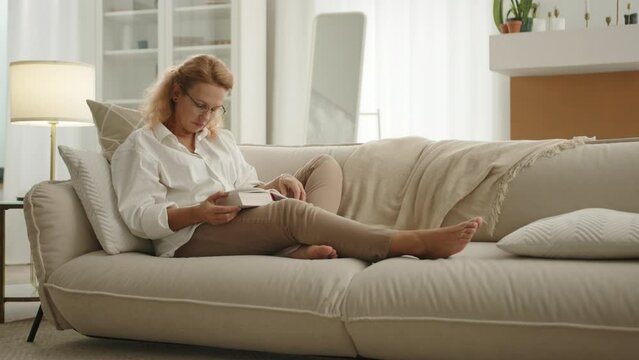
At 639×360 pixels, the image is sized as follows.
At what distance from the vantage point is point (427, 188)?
2.62 m

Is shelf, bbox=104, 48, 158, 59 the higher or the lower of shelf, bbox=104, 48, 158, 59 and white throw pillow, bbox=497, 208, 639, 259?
the higher

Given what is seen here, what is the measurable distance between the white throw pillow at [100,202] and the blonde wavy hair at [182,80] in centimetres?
22

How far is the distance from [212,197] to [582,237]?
0.99 meters

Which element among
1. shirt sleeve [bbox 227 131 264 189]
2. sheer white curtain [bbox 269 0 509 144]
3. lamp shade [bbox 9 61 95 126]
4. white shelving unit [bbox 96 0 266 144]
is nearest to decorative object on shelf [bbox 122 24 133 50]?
white shelving unit [bbox 96 0 266 144]

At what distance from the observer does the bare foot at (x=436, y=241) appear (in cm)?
209

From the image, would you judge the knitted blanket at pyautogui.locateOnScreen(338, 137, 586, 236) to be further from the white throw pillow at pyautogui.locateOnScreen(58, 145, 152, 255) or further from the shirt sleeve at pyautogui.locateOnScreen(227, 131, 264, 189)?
the white throw pillow at pyautogui.locateOnScreen(58, 145, 152, 255)

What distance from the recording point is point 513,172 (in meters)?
2.52

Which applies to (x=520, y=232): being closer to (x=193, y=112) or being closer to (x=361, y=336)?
(x=361, y=336)

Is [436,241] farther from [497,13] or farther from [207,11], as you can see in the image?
[207,11]

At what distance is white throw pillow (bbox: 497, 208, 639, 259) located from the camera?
6.38ft

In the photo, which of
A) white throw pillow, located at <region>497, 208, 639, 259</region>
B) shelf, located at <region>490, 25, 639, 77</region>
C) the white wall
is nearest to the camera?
white throw pillow, located at <region>497, 208, 639, 259</region>

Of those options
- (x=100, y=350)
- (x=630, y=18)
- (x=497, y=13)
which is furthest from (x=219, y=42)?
(x=100, y=350)

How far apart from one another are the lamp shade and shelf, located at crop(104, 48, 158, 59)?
1.75 m

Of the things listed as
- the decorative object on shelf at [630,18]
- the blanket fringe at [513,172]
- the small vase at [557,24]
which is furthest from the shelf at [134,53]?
the blanket fringe at [513,172]
